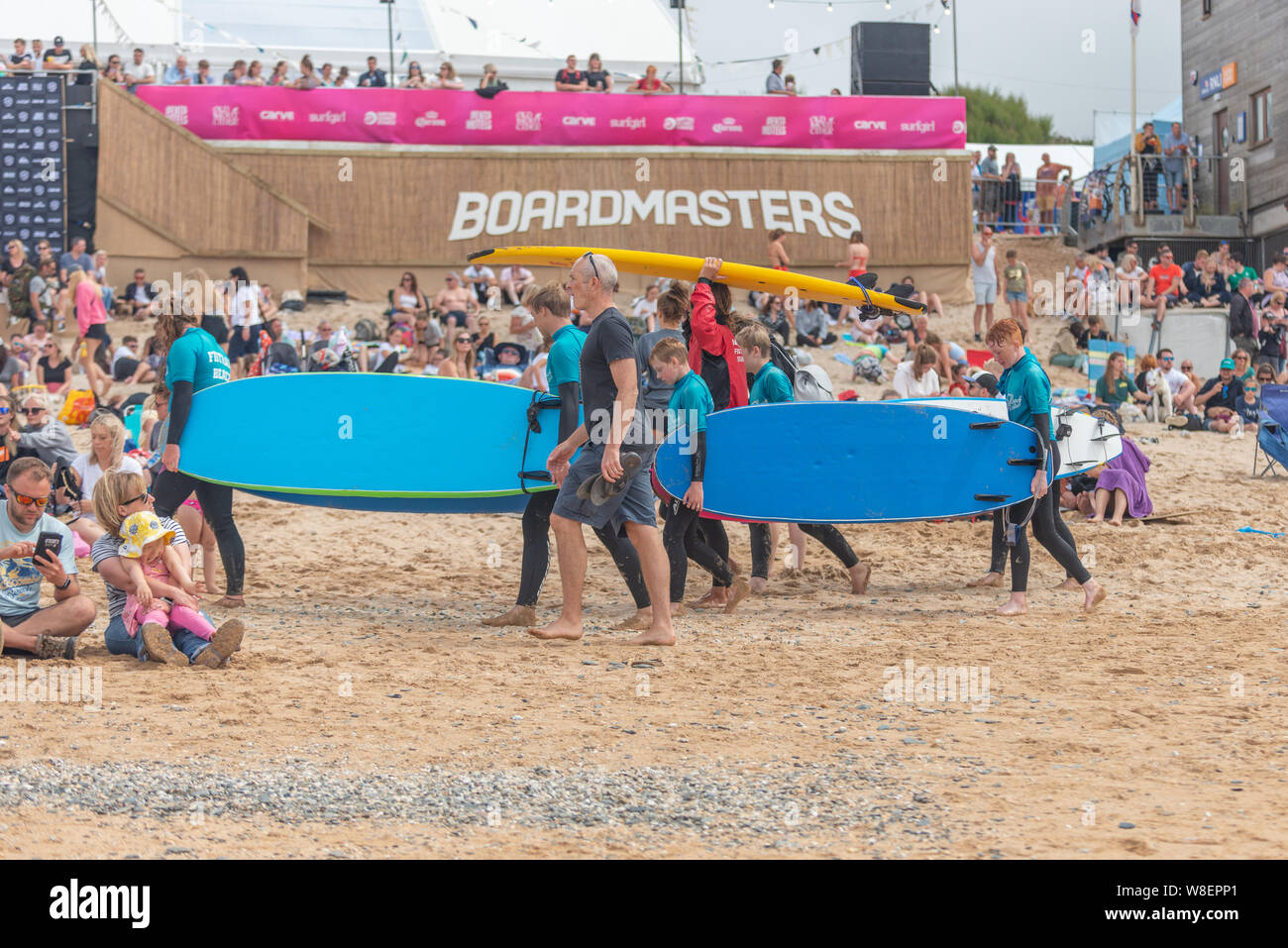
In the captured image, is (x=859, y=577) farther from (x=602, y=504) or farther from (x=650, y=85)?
(x=650, y=85)

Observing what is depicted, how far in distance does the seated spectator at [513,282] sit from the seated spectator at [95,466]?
343 inches

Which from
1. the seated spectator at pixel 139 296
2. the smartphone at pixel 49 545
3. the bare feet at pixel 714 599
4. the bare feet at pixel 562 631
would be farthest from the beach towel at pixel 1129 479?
the seated spectator at pixel 139 296

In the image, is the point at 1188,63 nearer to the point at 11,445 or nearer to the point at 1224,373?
the point at 1224,373

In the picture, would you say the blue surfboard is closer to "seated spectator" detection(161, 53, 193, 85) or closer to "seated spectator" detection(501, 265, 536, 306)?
"seated spectator" detection(501, 265, 536, 306)

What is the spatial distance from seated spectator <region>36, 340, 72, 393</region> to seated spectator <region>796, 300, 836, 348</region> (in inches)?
328

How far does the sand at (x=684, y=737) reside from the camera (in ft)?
10.9

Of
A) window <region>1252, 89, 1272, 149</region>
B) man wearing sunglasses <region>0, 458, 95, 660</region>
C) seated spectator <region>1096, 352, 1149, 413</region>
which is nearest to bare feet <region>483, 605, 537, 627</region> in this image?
man wearing sunglasses <region>0, 458, 95, 660</region>

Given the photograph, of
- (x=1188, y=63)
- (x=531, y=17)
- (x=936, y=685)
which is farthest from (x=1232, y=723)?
(x=1188, y=63)

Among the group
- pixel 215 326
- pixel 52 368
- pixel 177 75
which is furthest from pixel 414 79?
pixel 52 368

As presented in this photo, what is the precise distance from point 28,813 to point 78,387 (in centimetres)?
1115

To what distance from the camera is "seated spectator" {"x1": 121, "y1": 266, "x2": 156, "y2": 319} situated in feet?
52.5

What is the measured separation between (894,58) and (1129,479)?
11342 mm

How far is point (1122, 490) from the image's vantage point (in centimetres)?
955

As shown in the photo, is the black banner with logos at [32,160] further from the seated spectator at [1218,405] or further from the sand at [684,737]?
the seated spectator at [1218,405]
